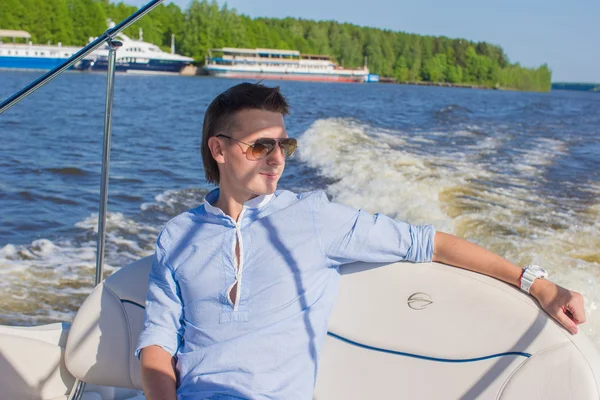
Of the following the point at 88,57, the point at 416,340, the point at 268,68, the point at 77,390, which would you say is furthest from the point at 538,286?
the point at 268,68

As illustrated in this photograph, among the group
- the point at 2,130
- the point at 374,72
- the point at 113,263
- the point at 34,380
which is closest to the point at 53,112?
the point at 2,130

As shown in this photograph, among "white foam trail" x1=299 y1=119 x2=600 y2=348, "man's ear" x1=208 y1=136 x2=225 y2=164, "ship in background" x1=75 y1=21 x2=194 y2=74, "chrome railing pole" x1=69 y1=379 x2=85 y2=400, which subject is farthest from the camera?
"ship in background" x1=75 y1=21 x2=194 y2=74

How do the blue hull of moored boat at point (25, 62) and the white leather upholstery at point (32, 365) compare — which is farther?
the blue hull of moored boat at point (25, 62)

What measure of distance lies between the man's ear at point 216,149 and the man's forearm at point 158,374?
0.49 meters

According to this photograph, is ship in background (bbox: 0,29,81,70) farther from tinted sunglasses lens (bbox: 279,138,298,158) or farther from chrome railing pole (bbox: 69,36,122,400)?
tinted sunglasses lens (bbox: 279,138,298,158)

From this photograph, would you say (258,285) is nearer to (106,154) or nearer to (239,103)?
(239,103)

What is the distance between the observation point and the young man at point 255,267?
1625mm

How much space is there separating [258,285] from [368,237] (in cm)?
29

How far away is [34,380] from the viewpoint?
188 cm

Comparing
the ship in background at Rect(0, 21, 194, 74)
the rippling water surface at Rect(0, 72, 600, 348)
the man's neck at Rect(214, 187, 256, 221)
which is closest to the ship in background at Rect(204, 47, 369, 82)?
the ship in background at Rect(0, 21, 194, 74)

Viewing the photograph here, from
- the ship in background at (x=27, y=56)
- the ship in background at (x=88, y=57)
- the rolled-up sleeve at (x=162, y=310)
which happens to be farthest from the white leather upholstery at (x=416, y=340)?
the ship in background at (x=27, y=56)

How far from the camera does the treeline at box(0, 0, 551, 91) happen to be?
5872cm

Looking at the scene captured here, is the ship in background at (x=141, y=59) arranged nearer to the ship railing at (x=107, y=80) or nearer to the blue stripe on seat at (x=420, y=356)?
the ship railing at (x=107, y=80)

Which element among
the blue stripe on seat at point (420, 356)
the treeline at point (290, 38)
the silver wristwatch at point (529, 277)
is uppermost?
the treeline at point (290, 38)
